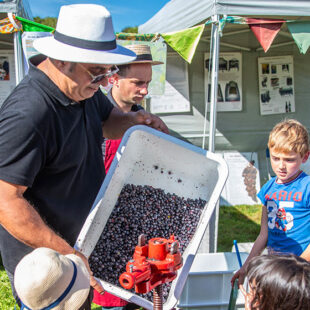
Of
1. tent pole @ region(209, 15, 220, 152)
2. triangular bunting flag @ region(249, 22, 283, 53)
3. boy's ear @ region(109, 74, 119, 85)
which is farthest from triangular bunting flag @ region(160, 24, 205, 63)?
boy's ear @ region(109, 74, 119, 85)

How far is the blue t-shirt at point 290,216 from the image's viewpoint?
1.91 meters

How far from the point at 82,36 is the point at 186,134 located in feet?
13.0

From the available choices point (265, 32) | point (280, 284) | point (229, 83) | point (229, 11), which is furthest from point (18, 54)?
point (229, 83)

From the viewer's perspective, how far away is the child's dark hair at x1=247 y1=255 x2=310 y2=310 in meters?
1.17

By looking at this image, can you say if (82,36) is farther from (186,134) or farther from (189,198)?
(186,134)

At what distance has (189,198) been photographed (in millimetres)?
1958

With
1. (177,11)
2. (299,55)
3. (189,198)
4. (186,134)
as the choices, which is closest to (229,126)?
(186,134)

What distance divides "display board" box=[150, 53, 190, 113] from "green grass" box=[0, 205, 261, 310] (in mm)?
1647

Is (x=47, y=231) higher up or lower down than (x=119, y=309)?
higher up

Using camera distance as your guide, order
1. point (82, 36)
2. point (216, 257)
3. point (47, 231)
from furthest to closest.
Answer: point (216, 257) < point (82, 36) < point (47, 231)

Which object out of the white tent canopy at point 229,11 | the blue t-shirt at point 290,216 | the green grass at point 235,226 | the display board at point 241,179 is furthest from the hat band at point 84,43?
the display board at point 241,179

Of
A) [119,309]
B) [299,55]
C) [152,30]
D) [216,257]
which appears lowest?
[119,309]

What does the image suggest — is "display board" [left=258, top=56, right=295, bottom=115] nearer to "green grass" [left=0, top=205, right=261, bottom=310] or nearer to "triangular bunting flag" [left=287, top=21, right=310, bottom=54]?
"green grass" [left=0, top=205, right=261, bottom=310]

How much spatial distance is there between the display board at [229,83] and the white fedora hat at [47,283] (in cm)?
455
